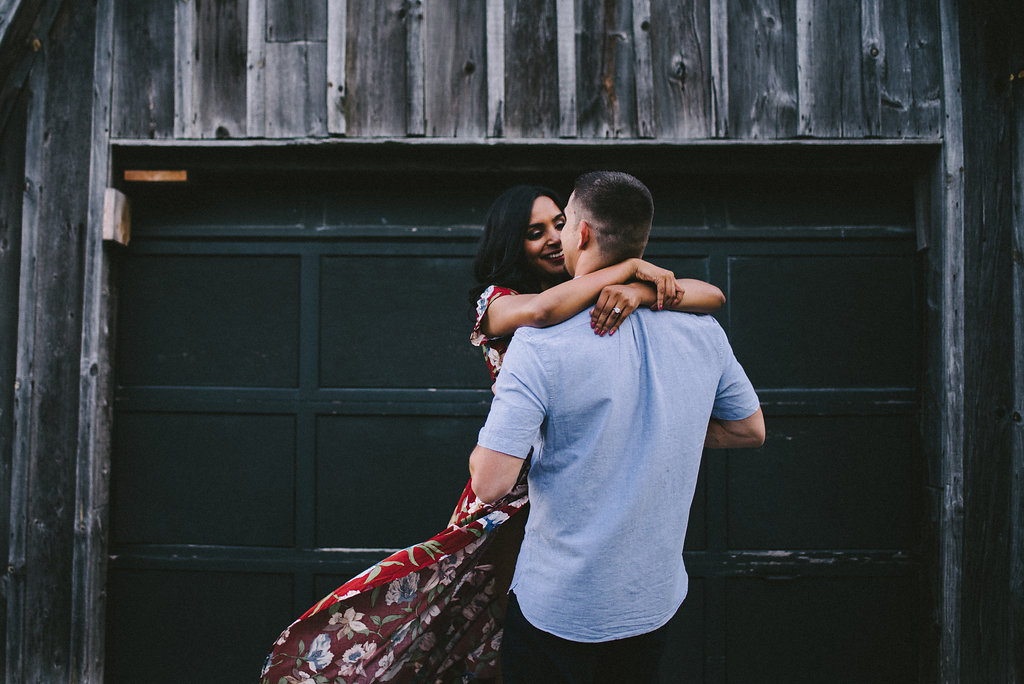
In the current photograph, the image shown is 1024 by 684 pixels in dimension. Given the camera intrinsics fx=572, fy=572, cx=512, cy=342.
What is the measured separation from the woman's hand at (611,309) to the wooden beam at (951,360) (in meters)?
2.22

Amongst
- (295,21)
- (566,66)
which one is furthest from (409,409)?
(295,21)

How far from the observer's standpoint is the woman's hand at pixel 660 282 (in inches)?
56.8

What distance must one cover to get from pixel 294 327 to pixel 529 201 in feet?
5.20

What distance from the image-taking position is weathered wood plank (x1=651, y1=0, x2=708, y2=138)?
2789 mm

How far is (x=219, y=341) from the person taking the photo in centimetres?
296

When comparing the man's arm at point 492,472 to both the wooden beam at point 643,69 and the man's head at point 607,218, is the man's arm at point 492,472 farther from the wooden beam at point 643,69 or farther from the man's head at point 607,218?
the wooden beam at point 643,69

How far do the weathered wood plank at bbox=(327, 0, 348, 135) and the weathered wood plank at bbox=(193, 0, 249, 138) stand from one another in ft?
1.38

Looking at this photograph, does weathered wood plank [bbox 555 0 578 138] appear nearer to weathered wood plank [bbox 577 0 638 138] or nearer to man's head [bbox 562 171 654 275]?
weathered wood plank [bbox 577 0 638 138]

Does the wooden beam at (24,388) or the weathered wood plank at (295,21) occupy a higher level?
the weathered wood plank at (295,21)

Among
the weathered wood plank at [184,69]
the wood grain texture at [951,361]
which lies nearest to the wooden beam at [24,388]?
the weathered wood plank at [184,69]

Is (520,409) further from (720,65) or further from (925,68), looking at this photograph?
(925,68)

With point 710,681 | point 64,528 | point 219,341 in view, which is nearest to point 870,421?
point 710,681

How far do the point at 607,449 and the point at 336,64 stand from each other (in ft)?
8.03

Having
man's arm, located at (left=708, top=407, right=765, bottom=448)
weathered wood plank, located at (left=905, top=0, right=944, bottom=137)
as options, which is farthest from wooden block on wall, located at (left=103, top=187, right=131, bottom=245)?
weathered wood plank, located at (left=905, top=0, right=944, bottom=137)
